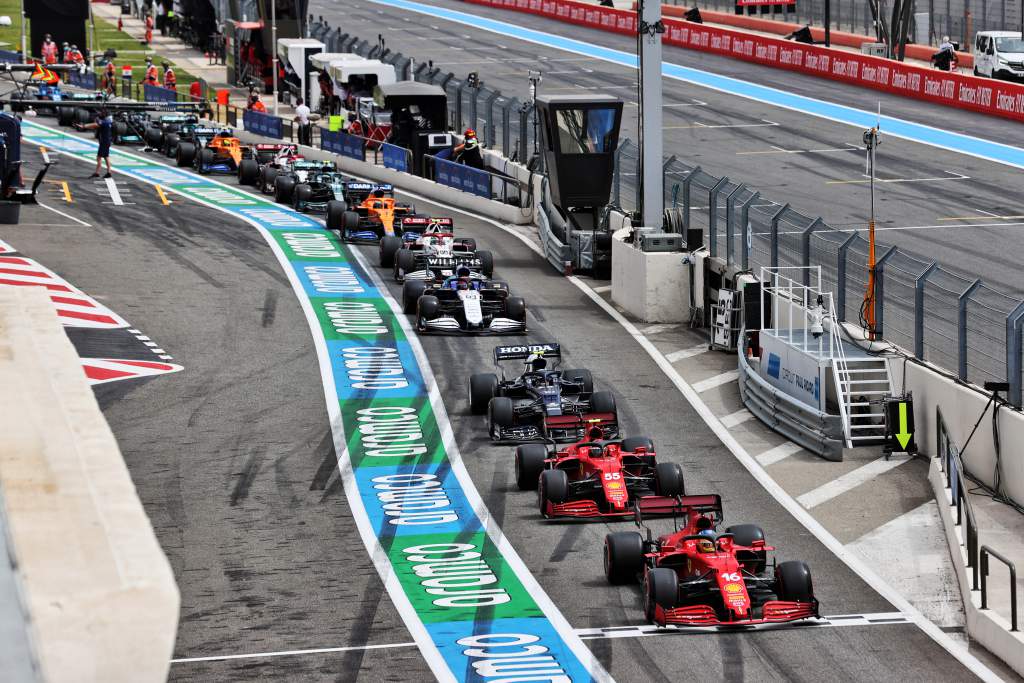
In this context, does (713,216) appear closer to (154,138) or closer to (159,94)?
(154,138)

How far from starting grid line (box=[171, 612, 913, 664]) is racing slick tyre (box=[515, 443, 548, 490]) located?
4375 millimetres

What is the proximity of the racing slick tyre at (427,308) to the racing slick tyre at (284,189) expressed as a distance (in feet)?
44.3

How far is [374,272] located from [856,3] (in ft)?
131

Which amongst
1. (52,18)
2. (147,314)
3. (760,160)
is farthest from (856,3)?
(147,314)

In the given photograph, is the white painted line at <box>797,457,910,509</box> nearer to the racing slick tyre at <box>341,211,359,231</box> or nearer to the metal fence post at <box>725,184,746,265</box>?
the metal fence post at <box>725,184,746,265</box>

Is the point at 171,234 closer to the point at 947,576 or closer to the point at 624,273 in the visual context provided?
the point at 624,273

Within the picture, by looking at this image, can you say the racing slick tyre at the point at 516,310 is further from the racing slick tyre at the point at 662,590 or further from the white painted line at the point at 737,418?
the racing slick tyre at the point at 662,590

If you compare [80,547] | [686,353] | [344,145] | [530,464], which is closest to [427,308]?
[686,353]

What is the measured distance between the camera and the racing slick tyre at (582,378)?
24.1 meters

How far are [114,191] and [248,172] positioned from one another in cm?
349

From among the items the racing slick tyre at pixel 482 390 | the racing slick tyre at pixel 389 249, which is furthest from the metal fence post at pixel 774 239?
the racing slick tyre at pixel 389 249

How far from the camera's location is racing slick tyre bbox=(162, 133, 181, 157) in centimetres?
4994

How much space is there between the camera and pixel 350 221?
37344mm

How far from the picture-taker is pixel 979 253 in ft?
114
